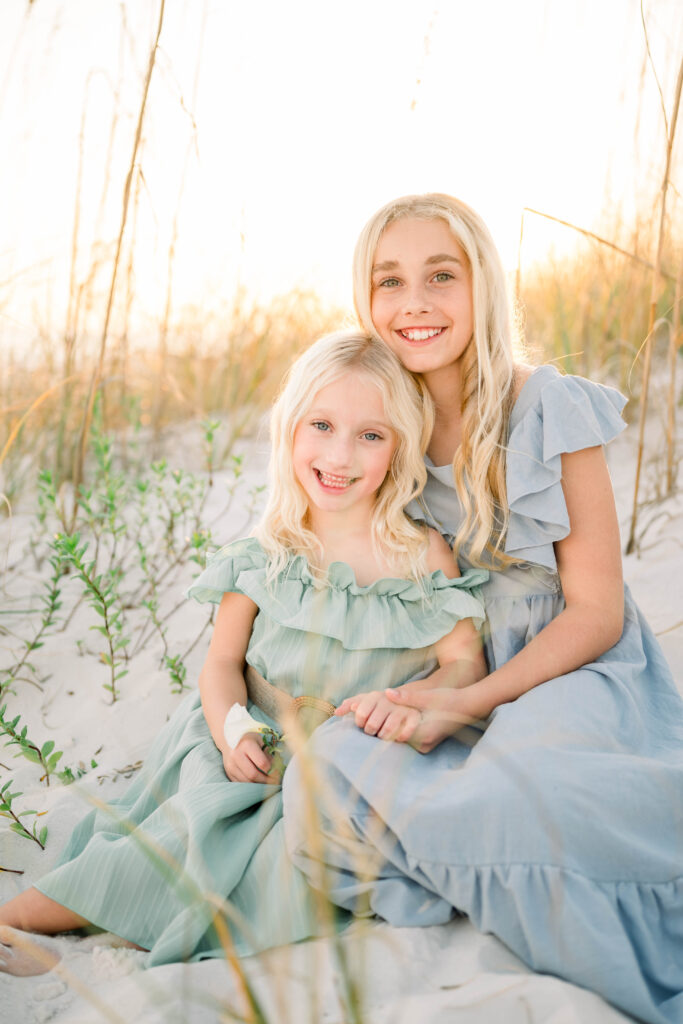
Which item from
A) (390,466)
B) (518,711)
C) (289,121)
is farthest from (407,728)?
(289,121)

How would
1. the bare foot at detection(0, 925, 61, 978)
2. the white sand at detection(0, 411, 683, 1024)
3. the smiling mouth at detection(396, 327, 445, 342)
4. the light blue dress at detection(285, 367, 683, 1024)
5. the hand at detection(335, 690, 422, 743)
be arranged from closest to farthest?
1. the white sand at detection(0, 411, 683, 1024)
2. the light blue dress at detection(285, 367, 683, 1024)
3. the bare foot at detection(0, 925, 61, 978)
4. the hand at detection(335, 690, 422, 743)
5. the smiling mouth at detection(396, 327, 445, 342)

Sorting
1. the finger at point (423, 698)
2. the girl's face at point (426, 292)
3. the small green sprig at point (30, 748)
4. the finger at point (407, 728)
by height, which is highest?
the girl's face at point (426, 292)

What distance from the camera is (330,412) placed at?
6.00 ft

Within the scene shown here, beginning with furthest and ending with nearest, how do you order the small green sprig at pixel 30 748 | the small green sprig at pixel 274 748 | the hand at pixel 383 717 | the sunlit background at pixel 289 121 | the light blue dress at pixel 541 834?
the sunlit background at pixel 289 121, the small green sprig at pixel 30 748, the small green sprig at pixel 274 748, the hand at pixel 383 717, the light blue dress at pixel 541 834

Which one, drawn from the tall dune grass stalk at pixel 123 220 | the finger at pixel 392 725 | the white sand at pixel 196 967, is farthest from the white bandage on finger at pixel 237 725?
the tall dune grass stalk at pixel 123 220

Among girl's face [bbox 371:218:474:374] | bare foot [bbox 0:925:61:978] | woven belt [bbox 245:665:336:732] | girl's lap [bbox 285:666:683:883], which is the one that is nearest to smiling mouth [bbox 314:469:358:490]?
girl's face [bbox 371:218:474:374]

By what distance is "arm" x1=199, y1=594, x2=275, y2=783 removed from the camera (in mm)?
1578

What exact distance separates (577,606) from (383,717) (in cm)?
54

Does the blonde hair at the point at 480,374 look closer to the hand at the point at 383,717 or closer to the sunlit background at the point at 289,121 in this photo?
the hand at the point at 383,717

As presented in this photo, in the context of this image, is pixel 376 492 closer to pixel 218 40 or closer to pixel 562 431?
pixel 562 431

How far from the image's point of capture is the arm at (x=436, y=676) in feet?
4.84

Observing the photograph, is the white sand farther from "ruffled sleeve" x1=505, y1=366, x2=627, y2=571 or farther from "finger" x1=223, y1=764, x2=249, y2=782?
"ruffled sleeve" x1=505, y1=366, x2=627, y2=571

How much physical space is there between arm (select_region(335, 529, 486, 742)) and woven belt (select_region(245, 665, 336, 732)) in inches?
1.9

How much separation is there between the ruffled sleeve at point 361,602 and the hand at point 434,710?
0.14 metres
